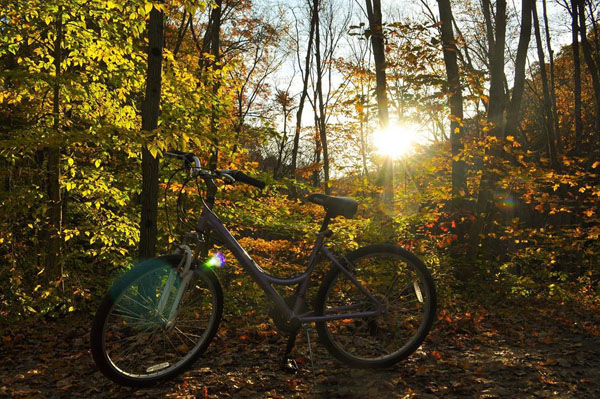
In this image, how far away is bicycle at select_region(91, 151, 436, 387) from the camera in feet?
8.52

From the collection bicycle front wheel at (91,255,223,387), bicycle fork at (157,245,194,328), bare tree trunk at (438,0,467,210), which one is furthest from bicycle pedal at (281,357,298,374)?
bare tree trunk at (438,0,467,210)

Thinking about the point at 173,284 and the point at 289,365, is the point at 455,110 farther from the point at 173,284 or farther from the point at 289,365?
the point at 173,284

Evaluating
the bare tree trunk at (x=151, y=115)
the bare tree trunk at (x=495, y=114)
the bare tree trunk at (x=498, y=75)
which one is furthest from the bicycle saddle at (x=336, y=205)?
the bare tree trunk at (x=498, y=75)

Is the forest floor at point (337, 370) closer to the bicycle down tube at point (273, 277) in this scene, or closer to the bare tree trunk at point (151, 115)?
the bicycle down tube at point (273, 277)

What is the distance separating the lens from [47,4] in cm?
459

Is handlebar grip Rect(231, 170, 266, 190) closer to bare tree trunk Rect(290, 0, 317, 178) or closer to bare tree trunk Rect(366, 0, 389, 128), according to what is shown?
bare tree trunk Rect(366, 0, 389, 128)

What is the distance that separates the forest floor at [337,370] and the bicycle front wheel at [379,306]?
15cm

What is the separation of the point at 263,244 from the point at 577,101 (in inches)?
377

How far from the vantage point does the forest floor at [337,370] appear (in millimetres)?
2650

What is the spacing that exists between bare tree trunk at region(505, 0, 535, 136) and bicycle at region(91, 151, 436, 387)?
21.2 feet

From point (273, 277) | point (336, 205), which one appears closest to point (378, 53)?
point (336, 205)

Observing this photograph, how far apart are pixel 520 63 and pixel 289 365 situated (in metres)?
7.67

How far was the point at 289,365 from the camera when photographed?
297cm

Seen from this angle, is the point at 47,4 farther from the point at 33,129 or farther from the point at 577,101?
the point at 577,101
